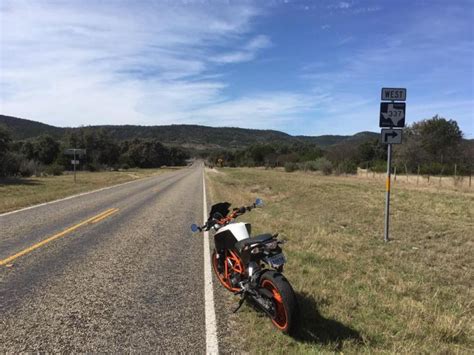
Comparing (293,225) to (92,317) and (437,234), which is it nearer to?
(437,234)

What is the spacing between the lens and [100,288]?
627cm

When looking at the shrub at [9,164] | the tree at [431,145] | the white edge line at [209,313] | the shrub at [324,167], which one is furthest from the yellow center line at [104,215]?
the shrub at [324,167]

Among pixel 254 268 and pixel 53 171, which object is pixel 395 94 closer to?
pixel 254 268

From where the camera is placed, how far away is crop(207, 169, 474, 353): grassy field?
15.0ft

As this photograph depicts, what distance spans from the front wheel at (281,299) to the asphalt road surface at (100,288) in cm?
88

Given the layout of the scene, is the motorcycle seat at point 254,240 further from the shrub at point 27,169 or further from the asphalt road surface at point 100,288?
the shrub at point 27,169

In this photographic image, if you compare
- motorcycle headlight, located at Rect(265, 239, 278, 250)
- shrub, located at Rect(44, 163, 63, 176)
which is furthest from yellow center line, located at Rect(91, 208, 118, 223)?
shrub, located at Rect(44, 163, 63, 176)

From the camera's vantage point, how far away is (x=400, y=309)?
5.62m

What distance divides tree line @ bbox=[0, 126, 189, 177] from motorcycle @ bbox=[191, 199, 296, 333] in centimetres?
3750

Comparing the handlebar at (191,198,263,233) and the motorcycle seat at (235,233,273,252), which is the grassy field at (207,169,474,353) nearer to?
the motorcycle seat at (235,233,273,252)

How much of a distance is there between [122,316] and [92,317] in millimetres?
366

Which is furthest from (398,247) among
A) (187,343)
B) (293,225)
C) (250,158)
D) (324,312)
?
(250,158)

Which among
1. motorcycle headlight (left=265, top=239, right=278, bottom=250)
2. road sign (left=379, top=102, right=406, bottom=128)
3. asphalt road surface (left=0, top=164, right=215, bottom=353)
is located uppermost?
road sign (left=379, top=102, right=406, bottom=128)

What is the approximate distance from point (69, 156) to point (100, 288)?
72183 millimetres
